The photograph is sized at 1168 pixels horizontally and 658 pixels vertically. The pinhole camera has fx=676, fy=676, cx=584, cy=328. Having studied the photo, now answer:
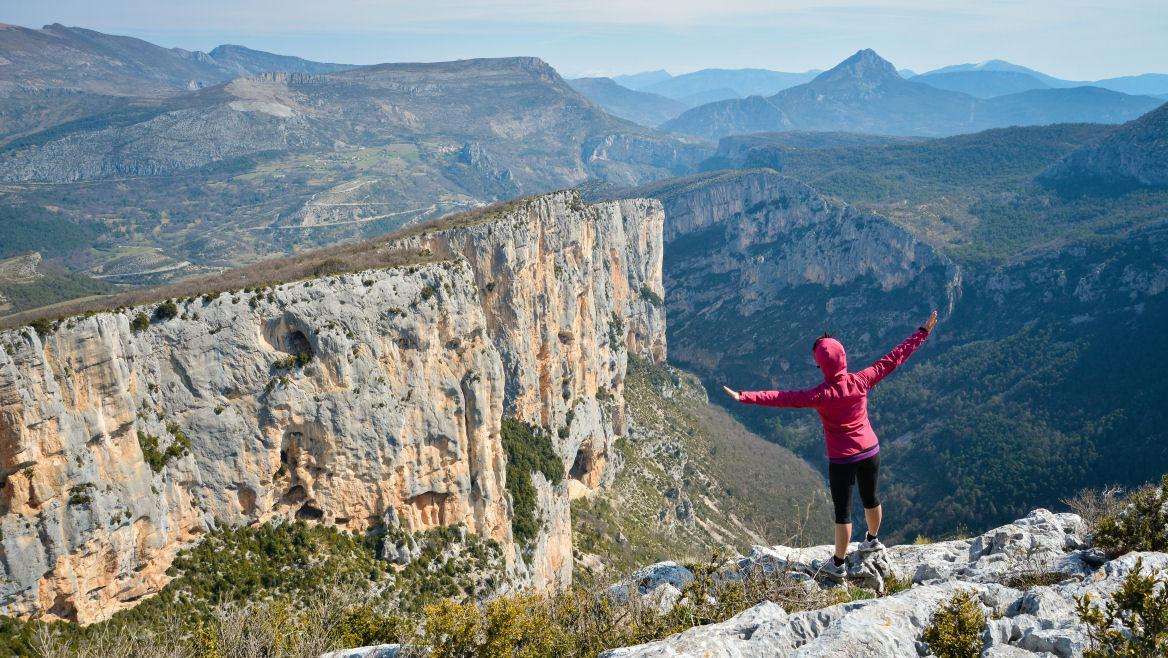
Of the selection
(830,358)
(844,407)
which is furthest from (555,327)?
(830,358)

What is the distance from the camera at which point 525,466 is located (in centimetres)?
5406

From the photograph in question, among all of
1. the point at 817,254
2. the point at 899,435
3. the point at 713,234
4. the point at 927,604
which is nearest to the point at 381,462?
the point at 927,604

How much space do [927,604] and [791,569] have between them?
392cm

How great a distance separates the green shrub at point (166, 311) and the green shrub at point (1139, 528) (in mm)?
34279

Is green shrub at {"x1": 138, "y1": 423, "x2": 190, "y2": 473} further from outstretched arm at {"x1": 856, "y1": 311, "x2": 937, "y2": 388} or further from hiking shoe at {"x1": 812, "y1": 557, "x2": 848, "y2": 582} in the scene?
outstretched arm at {"x1": 856, "y1": 311, "x2": 937, "y2": 388}

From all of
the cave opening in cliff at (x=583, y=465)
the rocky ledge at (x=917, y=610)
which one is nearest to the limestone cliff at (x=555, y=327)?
the cave opening in cliff at (x=583, y=465)

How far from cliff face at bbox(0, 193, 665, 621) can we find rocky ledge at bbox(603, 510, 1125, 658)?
8608mm

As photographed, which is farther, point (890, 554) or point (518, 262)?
point (518, 262)

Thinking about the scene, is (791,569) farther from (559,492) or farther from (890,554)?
(559,492)

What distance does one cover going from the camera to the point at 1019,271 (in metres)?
118

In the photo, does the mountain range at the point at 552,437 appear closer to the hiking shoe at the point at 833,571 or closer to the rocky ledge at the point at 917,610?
the rocky ledge at the point at 917,610

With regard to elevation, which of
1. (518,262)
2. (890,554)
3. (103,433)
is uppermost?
(518,262)

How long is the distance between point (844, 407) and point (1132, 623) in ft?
16.7

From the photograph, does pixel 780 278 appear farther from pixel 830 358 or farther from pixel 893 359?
pixel 830 358
